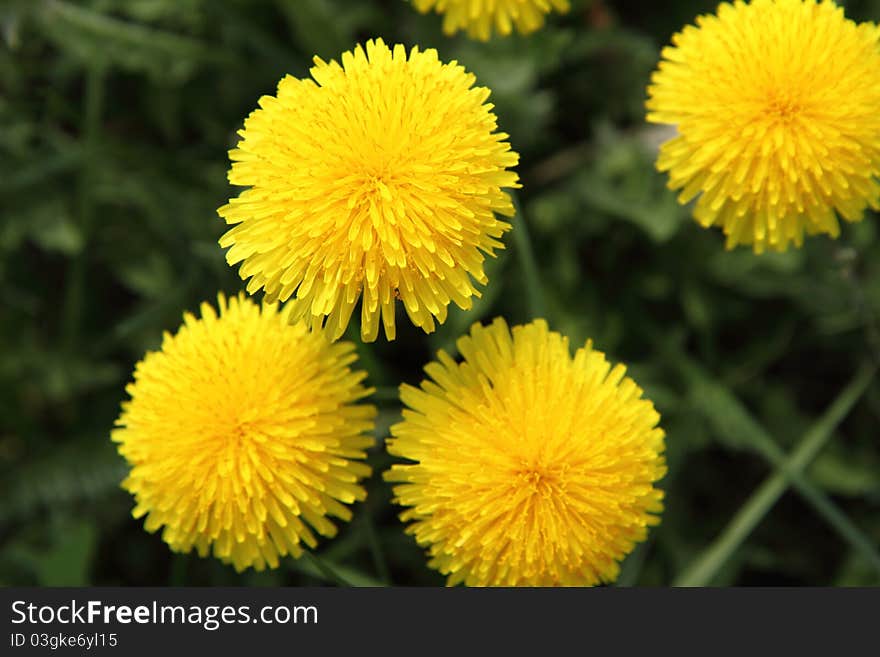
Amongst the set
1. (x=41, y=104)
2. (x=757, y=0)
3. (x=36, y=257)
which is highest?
(x=41, y=104)

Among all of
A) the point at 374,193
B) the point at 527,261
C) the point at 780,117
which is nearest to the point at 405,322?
the point at 527,261

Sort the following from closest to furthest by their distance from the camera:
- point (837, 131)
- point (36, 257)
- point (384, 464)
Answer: point (837, 131) < point (384, 464) < point (36, 257)

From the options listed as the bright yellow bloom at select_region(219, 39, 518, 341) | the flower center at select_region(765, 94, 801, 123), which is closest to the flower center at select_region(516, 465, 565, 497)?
the bright yellow bloom at select_region(219, 39, 518, 341)

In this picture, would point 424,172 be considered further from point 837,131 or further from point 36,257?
point 36,257

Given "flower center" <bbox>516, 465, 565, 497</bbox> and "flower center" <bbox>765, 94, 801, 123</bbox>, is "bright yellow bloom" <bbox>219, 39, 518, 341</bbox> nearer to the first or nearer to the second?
"flower center" <bbox>516, 465, 565, 497</bbox>

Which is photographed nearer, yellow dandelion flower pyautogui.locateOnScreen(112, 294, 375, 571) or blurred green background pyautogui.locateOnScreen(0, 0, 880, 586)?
yellow dandelion flower pyautogui.locateOnScreen(112, 294, 375, 571)

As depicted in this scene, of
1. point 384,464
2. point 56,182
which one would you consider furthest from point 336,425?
point 56,182

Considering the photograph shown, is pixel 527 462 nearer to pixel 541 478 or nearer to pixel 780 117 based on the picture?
pixel 541 478
